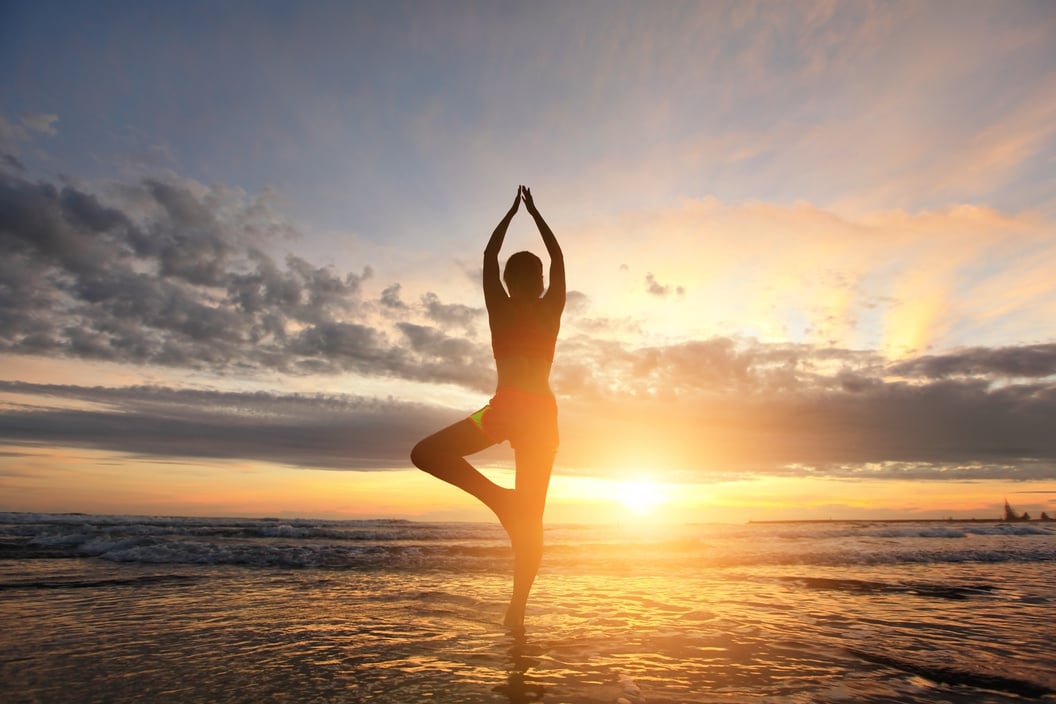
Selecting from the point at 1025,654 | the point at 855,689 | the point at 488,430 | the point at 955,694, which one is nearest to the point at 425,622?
the point at 488,430

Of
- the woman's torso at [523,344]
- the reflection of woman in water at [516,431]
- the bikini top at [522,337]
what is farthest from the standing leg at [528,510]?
the bikini top at [522,337]

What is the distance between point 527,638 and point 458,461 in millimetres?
1438

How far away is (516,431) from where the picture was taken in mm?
4285

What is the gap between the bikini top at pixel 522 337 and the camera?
4438mm

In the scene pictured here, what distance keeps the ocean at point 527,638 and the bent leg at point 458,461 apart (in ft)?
3.42

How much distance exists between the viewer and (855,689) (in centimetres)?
316

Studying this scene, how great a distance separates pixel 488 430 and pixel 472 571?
7052mm

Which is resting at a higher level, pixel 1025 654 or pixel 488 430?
pixel 488 430

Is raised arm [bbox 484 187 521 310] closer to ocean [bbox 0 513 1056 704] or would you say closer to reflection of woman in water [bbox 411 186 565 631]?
reflection of woman in water [bbox 411 186 565 631]

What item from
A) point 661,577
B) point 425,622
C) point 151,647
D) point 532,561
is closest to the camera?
point 151,647

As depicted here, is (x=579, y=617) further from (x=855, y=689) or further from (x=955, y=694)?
(x=955, y=694)

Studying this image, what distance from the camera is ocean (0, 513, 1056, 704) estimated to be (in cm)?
310

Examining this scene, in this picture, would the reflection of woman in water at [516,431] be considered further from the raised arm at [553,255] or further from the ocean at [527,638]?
the ocean at [527,638]

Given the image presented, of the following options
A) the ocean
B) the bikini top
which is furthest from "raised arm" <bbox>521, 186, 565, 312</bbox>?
the ocean
